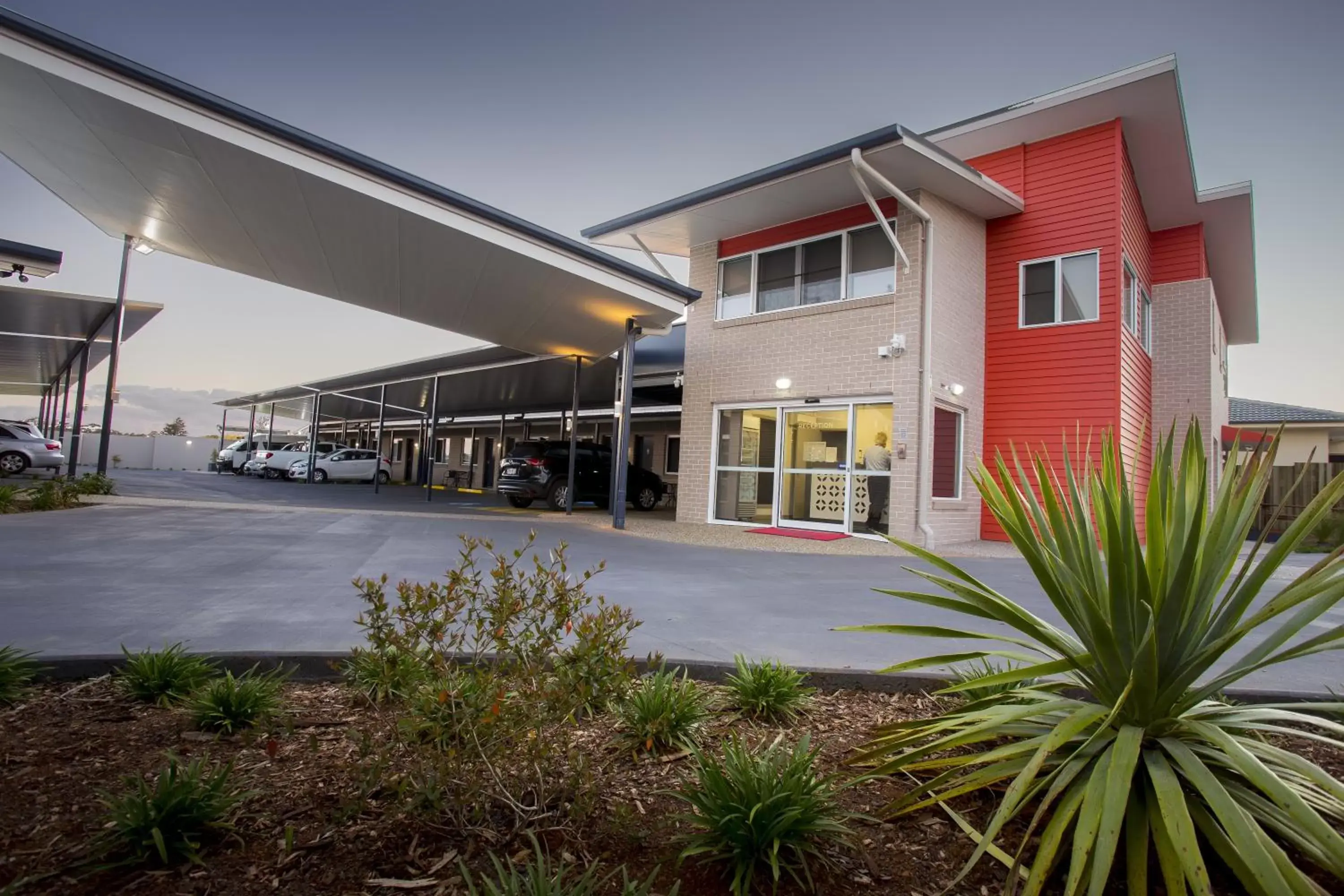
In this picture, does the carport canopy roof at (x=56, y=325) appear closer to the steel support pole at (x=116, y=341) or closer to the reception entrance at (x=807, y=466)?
the steel support pole at (x=116, y=341)

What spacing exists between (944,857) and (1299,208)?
2125 centimetres

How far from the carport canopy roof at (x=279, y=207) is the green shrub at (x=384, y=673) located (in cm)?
710

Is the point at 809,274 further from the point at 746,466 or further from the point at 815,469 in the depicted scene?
the point at 746,466

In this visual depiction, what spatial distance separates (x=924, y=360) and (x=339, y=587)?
8.38 metres

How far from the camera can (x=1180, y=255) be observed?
13.3m

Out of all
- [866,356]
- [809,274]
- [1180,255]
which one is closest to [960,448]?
[866,356]

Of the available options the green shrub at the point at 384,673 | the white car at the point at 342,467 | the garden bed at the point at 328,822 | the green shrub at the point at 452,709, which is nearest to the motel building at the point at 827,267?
the green shrub at the point at 384,673

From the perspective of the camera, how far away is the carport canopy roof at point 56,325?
45.0 ft

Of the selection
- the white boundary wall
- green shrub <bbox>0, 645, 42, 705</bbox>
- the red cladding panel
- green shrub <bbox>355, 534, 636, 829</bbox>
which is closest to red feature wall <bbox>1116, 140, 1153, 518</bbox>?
the red cladding panel

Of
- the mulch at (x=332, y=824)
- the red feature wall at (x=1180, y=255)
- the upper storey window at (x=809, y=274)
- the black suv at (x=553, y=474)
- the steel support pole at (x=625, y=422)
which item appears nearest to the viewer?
the mulch at (x=332, y=824)

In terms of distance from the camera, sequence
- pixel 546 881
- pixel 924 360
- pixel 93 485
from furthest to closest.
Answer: pixel 93 485 → pixel 924 360 → pixel 546 881

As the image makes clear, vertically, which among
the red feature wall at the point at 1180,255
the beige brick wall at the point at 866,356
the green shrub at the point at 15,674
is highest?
the red feature wall at the point at 1180,255

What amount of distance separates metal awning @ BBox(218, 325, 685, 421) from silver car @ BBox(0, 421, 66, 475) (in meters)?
7.09

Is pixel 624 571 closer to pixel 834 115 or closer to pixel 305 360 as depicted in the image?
pixel 834 115
